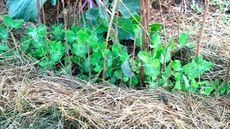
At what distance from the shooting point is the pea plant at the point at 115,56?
170 centimetres

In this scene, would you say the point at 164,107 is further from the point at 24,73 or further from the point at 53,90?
the point at 24,73

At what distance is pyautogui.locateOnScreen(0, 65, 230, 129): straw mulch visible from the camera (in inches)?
61.1

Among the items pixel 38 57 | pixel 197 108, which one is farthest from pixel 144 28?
pixel 38 57

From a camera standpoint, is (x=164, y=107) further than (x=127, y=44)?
No

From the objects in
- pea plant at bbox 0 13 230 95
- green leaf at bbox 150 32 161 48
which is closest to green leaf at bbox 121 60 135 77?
pea plant at bbox 0 13 230 95

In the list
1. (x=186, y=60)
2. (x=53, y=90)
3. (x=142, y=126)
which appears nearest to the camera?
(x=142, y=126)

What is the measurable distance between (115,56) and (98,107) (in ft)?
0.81

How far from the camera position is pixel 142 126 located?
5.04 feet

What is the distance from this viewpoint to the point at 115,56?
1.74 m

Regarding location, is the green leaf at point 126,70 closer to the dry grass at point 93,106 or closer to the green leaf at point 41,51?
the dry grass at point 93,106

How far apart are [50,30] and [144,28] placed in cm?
54

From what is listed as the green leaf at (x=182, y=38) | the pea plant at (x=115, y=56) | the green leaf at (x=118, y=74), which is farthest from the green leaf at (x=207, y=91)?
the green leaf at (x=118, y=74)

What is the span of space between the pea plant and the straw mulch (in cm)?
6

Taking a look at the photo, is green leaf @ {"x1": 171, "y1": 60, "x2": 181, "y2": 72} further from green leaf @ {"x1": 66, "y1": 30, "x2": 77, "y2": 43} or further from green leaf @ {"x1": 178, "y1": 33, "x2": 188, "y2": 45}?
green leaf @ {"x1": 66, "y1": 30, "x2": 77, "y2": 43}
